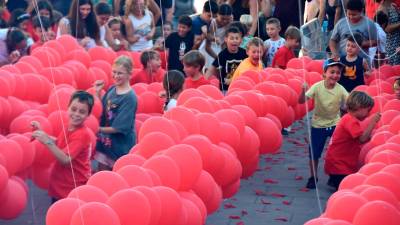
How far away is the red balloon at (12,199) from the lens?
557 cm

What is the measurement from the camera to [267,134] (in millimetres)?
7137

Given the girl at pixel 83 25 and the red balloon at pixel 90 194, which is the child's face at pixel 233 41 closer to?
the girl at pixel 83 25

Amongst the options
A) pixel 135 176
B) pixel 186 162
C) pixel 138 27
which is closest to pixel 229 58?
pixel 138 27

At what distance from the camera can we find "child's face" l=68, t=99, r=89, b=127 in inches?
236

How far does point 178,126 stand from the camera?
5801mm

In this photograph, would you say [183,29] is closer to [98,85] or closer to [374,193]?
[98,85]

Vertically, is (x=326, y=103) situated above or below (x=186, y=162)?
below

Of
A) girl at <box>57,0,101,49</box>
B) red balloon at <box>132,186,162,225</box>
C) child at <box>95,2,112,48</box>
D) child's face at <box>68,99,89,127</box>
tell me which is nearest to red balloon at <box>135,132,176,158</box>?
child's face at <box>68,99,89,127</box>

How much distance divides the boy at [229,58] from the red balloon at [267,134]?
2.30m

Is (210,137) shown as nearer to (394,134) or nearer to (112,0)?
(394,134)

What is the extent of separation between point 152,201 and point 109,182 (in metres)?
0.29

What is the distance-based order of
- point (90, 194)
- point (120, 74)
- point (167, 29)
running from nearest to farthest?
1. point (90, 194)
2. point (120, 74)
3. point (167, 29)

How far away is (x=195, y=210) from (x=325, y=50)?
7.83 metres

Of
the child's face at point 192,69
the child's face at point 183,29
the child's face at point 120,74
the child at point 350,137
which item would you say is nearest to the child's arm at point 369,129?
the child at point 350,137
